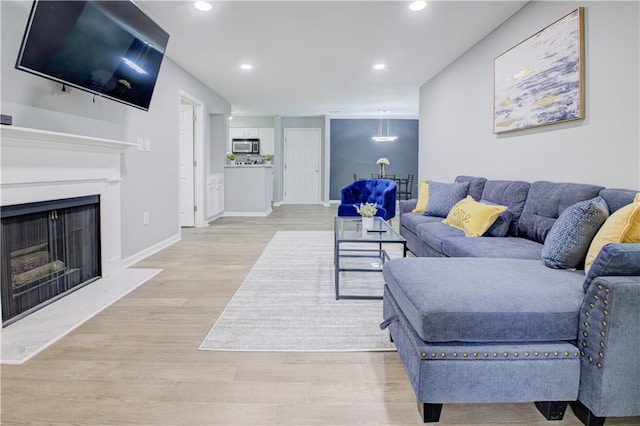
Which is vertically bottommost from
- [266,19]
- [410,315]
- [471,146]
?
[410,315]

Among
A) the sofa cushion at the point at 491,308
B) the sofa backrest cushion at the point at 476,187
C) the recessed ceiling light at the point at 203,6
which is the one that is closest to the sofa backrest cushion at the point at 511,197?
the sofa backrest cushion at the point at 476,187

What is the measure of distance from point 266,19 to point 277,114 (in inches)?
258

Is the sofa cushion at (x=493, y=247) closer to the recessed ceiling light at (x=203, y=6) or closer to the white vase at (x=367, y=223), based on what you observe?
the white vase at (x=367, y=223)

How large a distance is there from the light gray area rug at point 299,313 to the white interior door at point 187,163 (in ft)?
9.28

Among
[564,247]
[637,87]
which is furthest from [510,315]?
[637,87]

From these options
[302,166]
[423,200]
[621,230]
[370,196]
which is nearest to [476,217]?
[621,230]

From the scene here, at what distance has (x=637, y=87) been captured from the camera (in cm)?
219

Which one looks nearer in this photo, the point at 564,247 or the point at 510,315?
the point at 510,315

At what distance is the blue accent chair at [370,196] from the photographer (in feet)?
17.1

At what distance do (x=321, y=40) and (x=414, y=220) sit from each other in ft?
6.99

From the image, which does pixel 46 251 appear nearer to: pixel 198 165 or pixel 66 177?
pixel 66 177

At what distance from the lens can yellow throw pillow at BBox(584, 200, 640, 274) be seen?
5.50ft

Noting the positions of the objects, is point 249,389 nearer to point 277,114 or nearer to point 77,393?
point 77,393

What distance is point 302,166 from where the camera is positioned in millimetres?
10664
